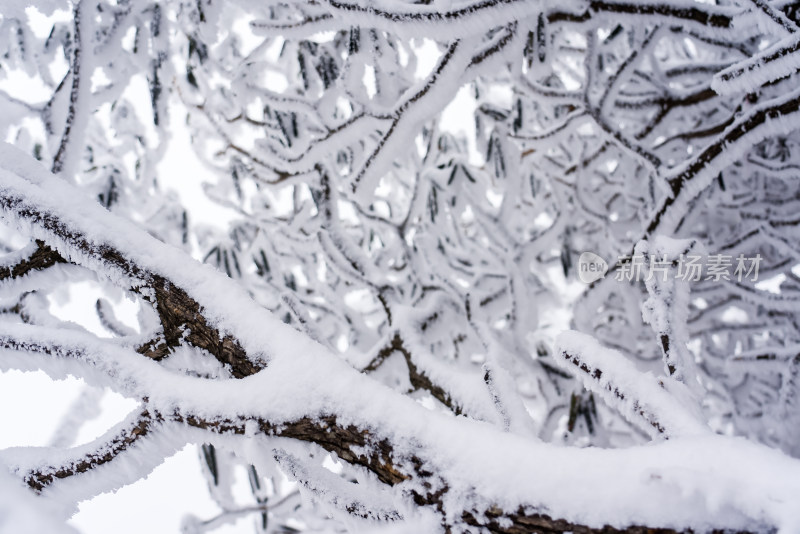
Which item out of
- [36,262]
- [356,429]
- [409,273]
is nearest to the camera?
[356,429]

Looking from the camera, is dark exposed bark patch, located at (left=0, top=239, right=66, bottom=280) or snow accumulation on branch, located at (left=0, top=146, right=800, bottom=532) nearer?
Result: snow accumulation on branch, located at (left=0, top=146, right=800, bottom=532)

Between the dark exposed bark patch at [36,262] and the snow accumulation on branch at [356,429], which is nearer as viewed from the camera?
the snow accumulation on branch at [356,429]

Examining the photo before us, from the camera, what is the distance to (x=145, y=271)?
803 mm

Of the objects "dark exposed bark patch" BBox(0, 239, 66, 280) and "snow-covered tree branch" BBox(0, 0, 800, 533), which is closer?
"snow-covered tree branch" BBox(0, 0, 800, 533)

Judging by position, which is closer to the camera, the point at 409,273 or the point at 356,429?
the point at 356,429

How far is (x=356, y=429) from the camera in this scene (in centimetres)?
63

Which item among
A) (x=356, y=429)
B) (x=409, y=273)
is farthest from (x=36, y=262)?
(x=409, y=273)

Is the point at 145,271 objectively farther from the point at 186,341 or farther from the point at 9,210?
the point at 9,210

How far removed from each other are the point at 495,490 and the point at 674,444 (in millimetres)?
206

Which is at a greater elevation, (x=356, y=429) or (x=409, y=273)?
(x=356, y=429)

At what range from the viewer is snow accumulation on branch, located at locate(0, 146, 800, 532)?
0.49m

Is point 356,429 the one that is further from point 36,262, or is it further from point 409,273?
point 409,273

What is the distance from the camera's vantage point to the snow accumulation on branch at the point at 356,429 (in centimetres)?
49

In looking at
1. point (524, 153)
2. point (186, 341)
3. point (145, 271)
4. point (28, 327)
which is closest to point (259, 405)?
point (186, 341)
